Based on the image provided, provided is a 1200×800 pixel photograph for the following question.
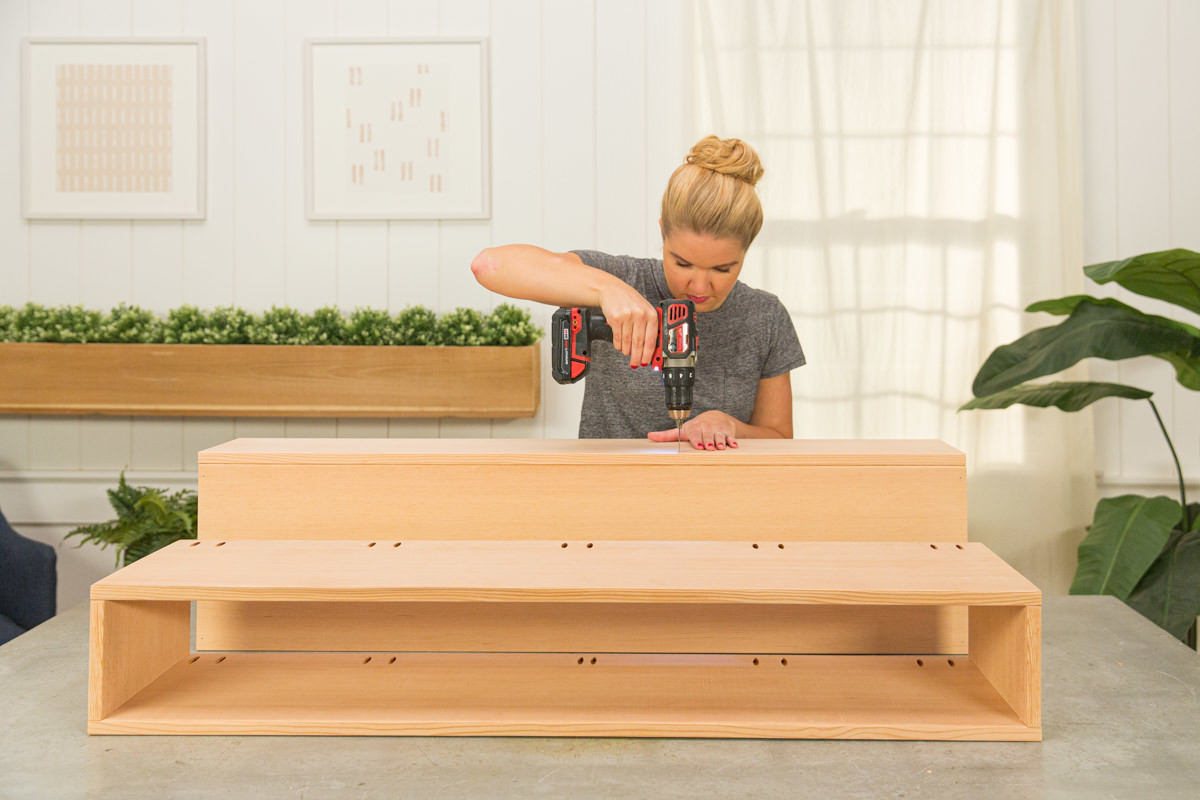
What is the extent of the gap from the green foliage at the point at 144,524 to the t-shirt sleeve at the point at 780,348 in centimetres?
190

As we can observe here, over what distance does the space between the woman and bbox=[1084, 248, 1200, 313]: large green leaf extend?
0.95 m

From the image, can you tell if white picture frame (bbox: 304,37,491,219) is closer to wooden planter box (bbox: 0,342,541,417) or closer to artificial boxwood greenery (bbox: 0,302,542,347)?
artificial boxwood greenery (bbox: 0,302,542,347)

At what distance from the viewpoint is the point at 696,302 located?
182 cm

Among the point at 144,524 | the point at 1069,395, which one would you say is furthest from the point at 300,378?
the point at 1069,395

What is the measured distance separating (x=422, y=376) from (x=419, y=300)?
37cm

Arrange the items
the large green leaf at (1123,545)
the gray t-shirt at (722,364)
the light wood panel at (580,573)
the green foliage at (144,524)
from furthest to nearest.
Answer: the green foliage at (144,524) → the large green leaf at (1123,545) → the gray t-shirt at (722,364) → the light wood panel at (580,573)

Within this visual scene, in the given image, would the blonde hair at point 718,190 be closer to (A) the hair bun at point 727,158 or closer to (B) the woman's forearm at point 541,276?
(A) the hair bun at point 727,158

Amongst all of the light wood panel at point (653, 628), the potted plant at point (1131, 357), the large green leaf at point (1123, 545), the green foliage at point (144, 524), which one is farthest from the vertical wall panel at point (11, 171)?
the large green leaf at point (1123, 545)

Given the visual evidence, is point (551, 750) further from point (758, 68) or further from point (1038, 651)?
point (758, 68)

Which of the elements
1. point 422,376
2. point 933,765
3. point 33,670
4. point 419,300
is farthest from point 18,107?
point 933,765

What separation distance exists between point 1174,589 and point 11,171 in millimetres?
3943

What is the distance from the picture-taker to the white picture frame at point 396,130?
3104mm

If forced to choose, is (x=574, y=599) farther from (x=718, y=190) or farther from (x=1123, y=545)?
(x=1123, y=545)

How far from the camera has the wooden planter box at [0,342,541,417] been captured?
2926 mm
